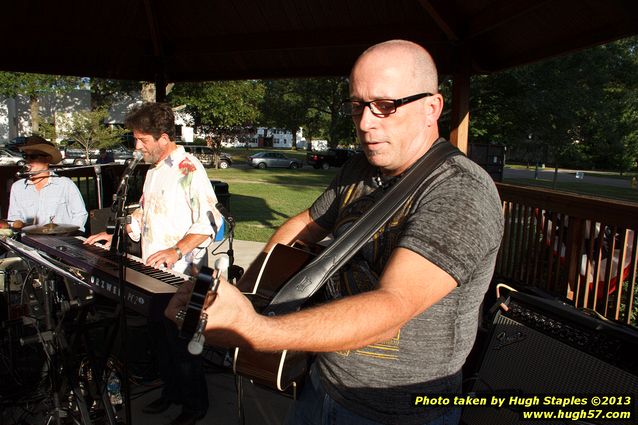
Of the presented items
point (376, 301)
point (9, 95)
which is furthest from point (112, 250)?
point (9, 95)

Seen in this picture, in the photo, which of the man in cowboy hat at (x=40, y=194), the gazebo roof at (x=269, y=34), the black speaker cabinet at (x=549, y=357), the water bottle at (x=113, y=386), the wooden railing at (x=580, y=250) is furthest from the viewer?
the man in cowboy hat at (x=40, y=194)

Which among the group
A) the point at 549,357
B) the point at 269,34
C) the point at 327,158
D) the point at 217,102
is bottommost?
the point at 327,158

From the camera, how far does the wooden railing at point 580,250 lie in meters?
3.62

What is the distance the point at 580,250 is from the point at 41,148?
15.2 feet

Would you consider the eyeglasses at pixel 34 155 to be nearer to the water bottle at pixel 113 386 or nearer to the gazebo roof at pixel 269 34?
the gazebo roof at pixel 269 34

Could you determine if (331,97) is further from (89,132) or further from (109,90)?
(89,132)

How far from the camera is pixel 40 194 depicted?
4605 mm

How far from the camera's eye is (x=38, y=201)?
459 cm

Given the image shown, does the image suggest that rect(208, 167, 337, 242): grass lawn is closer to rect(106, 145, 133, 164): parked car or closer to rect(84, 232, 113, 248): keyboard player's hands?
rect(84, 232, 113, 248): keyboard player's hands

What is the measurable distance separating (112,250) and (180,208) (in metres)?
0.71

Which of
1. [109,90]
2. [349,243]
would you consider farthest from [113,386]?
[109,90]

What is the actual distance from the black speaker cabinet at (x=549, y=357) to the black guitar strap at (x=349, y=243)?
1.26m

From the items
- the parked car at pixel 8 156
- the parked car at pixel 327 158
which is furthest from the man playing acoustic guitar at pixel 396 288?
the parked car at pixel 327 158

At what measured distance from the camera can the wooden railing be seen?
3.62 m
